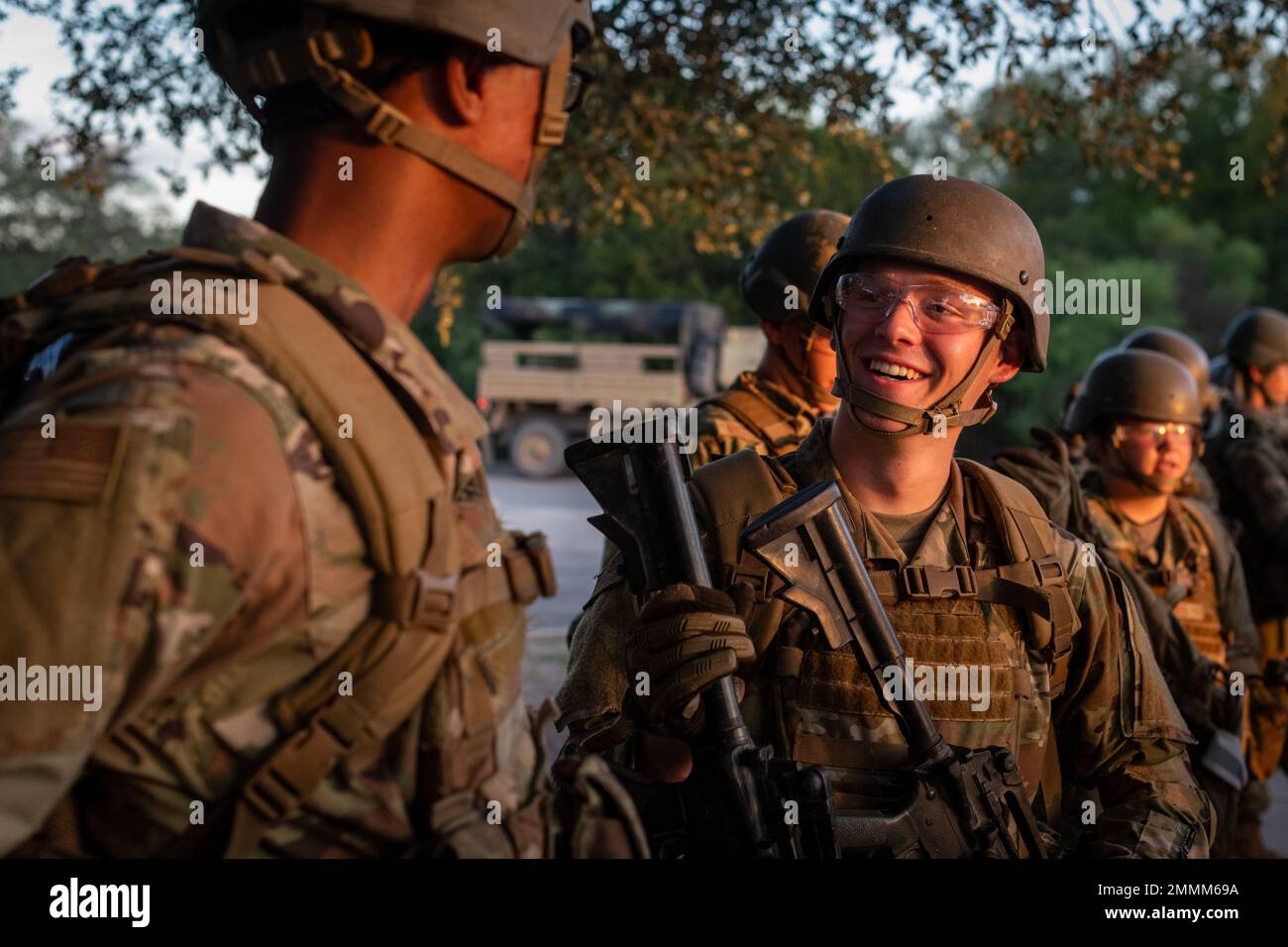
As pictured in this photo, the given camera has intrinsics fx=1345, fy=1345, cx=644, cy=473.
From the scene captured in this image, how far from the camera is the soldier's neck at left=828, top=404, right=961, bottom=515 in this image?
317 centimetres

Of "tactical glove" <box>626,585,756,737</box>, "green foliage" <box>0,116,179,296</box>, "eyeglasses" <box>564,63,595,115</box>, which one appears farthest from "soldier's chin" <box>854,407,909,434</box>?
"green foliage" <box>0,116,179,296</box>

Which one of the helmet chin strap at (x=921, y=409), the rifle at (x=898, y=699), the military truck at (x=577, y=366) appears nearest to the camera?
the rifle at (x=898, y=699)

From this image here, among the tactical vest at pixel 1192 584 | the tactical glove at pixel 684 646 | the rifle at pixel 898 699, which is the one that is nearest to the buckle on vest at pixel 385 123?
the tactical glove at pixel 684 646

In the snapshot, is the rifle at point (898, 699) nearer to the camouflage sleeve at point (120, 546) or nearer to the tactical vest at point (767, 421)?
the camouflage sleeve at point (120, 546)

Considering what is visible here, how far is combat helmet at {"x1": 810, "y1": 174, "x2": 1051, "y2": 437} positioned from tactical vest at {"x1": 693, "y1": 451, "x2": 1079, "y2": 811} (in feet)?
0.97

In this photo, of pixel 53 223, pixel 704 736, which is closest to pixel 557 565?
pixel 704 736

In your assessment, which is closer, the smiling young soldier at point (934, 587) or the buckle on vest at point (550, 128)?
the buckle on vest at point (550, 128)

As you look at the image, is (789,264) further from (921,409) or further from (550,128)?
(550,128)

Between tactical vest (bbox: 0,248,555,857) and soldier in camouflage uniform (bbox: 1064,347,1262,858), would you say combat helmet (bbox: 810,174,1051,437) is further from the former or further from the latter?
soldier in camouflage uniform (bbox: 1064,347,1262,858)

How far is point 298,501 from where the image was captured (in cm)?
160

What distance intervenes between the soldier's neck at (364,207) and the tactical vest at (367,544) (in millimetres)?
154

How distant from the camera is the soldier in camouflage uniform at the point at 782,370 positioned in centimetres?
485
